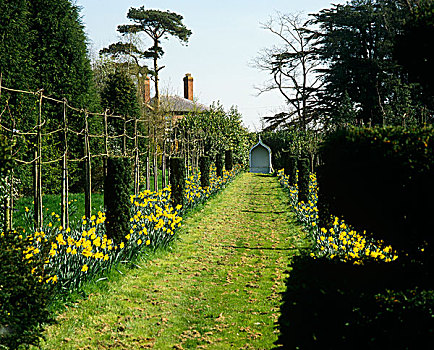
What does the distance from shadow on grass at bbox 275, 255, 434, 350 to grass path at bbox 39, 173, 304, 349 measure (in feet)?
1.50

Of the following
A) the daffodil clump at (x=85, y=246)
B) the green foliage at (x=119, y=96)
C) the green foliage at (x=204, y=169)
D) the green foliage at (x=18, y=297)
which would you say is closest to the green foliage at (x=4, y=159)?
the green foliage at (x=18, y=297)

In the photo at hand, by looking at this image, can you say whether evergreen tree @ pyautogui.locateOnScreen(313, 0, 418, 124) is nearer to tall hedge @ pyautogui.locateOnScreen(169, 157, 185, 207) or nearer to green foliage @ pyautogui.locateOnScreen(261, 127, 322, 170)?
green foliage @ pyautogui.locateOnScreen(261, 127, 322, 170)

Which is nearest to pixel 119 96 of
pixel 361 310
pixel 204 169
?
pixel 204 169

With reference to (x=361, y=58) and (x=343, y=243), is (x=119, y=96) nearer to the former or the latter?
(x=343, y=243)

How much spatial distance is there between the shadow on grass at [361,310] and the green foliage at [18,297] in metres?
2.39

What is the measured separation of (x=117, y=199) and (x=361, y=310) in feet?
16.9

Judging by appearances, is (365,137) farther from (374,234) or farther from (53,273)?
(53,273)

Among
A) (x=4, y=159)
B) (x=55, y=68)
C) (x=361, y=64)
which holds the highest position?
(x=361, y=64)

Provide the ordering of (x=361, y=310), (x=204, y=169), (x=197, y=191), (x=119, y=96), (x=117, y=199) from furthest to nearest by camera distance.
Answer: (x=119, y=96)
(x=204, y=169)
(x=197, y=191)
(x=117, y=199)
(x=361, y=310)

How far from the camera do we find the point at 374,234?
482 centimetres

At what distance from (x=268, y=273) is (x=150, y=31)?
29245 millimetres

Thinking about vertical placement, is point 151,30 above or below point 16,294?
above

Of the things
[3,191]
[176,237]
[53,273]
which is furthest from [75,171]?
[53,273]

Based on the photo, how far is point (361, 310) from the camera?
3.23 meters
